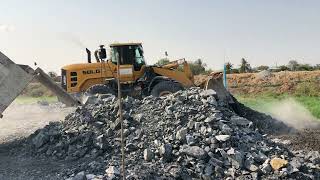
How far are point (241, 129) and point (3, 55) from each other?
450 centimetres

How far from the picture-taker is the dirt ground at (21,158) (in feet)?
24.9

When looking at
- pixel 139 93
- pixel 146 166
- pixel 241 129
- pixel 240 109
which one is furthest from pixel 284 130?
pixel 146 166

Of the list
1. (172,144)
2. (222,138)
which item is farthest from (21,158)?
(222,138)

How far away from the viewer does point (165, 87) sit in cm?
1384

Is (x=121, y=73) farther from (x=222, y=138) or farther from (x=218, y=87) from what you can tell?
(x=222, y=138)

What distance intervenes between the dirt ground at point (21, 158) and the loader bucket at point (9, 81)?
3.00ft

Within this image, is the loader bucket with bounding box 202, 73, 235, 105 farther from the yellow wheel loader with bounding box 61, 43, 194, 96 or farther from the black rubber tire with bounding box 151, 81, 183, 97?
the yellow wheel loader with bounding box 61, 43, 194, 96

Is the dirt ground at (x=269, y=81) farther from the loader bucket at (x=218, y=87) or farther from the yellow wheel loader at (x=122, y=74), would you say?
the loader bucket at (x=218, y=87)

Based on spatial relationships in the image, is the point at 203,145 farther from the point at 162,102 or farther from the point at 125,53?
the point at 125,53

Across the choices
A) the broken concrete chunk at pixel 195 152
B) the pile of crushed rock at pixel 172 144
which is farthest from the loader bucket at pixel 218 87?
the broken concrete chunk at pixel 195 152

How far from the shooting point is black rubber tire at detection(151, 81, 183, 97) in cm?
1380

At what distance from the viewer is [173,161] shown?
7680 mm

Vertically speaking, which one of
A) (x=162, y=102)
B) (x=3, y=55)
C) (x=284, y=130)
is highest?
(x=3, y=55)

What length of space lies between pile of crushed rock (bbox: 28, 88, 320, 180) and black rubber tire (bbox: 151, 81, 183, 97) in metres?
3.85
